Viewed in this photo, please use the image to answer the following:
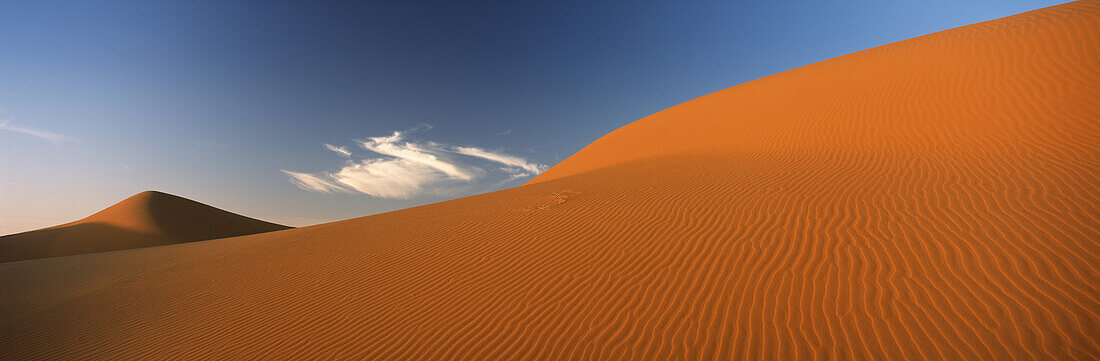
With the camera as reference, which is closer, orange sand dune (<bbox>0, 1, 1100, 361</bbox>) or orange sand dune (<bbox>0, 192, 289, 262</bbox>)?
orange sand dune (<bbox>0, 1, 1100, 361</bbox>)

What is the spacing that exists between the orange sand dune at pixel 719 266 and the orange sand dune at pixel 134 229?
63.3 feet

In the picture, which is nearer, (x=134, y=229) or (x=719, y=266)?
(x=719, y=266)

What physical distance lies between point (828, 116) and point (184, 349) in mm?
18568

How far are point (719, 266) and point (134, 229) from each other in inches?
1620

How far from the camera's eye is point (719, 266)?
16.7ft

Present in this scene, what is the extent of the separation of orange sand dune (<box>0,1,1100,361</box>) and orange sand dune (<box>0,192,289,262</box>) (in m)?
19.3

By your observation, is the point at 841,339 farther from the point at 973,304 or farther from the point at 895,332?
the point at 973,304

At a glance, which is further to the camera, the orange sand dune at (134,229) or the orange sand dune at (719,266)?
the orange sand dune at (134,229)

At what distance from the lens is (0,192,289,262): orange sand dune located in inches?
968

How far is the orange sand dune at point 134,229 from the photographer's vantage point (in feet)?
80.7

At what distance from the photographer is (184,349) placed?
5.31 m

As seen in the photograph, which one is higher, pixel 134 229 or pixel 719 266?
pixel 134 229

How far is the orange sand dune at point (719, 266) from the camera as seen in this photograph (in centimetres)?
373

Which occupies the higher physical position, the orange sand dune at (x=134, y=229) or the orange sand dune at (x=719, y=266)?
the orange sand dune at (x=134, y=229)
